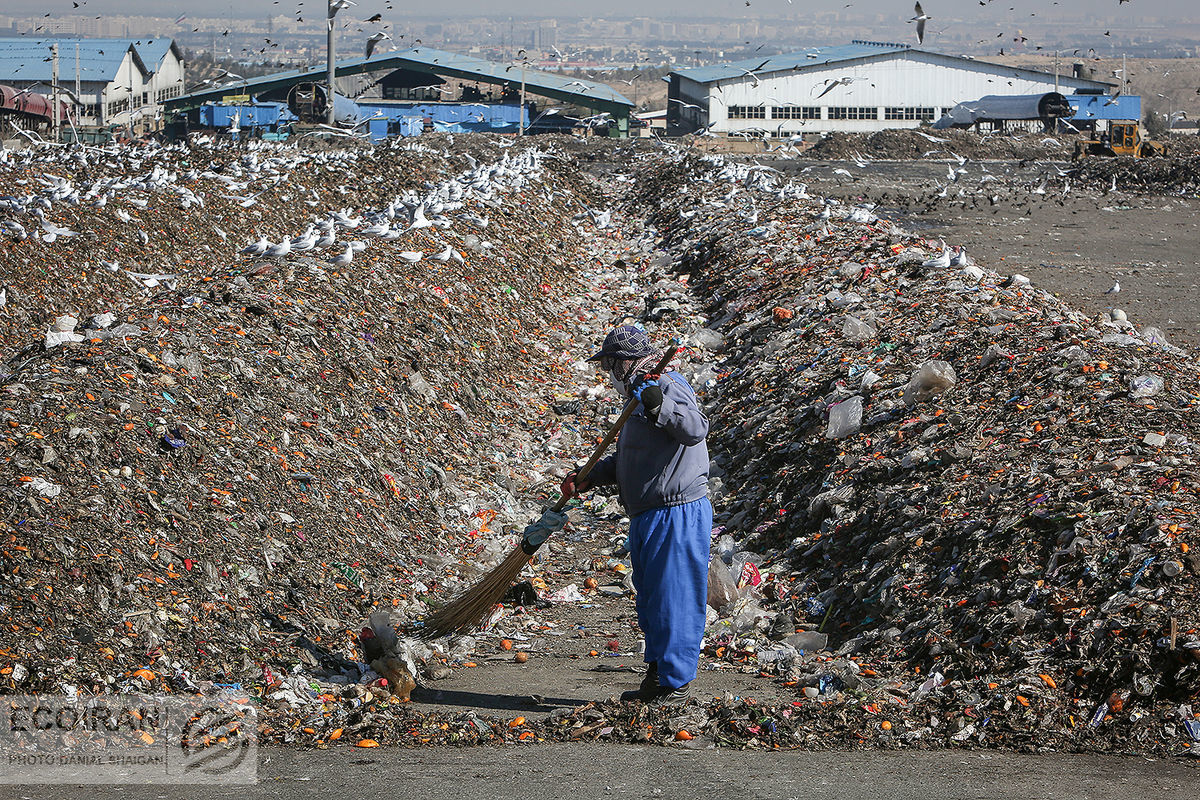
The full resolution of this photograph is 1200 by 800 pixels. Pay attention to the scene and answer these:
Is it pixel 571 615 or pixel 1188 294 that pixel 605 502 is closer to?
pixel 571 615

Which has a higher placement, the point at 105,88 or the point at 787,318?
the point at 105,88

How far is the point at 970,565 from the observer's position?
5.27m

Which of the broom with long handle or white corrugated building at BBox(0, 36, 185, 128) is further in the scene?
white corrugated building at BBox(0, 36, 185, 128)

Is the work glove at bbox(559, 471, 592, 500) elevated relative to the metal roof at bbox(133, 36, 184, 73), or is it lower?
lower

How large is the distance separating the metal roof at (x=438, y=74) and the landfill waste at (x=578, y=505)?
163 ft

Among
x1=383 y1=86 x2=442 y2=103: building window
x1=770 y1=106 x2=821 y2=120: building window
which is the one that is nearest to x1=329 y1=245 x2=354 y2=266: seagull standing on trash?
x1=770 y1=106 x2=821 y2=120: building window

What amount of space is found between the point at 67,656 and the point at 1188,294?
13603mm

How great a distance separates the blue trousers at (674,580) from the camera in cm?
441

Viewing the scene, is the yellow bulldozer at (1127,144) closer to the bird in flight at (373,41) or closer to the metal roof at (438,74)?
the metal roof at (438,74)

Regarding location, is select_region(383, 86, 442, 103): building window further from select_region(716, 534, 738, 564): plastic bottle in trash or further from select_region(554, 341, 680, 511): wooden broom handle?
select_region(554, 341, 680, 511): wooden broom handle

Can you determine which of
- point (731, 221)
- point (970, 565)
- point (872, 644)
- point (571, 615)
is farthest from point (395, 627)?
point (731, 221)

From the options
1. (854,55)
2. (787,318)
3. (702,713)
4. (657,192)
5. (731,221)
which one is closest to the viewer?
(702,713)

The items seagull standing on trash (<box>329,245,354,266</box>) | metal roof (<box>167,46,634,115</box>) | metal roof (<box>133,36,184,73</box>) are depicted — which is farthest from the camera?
metal roof (<box>133,36,184,73</box>)

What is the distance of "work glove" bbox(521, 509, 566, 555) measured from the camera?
15.6 feet
